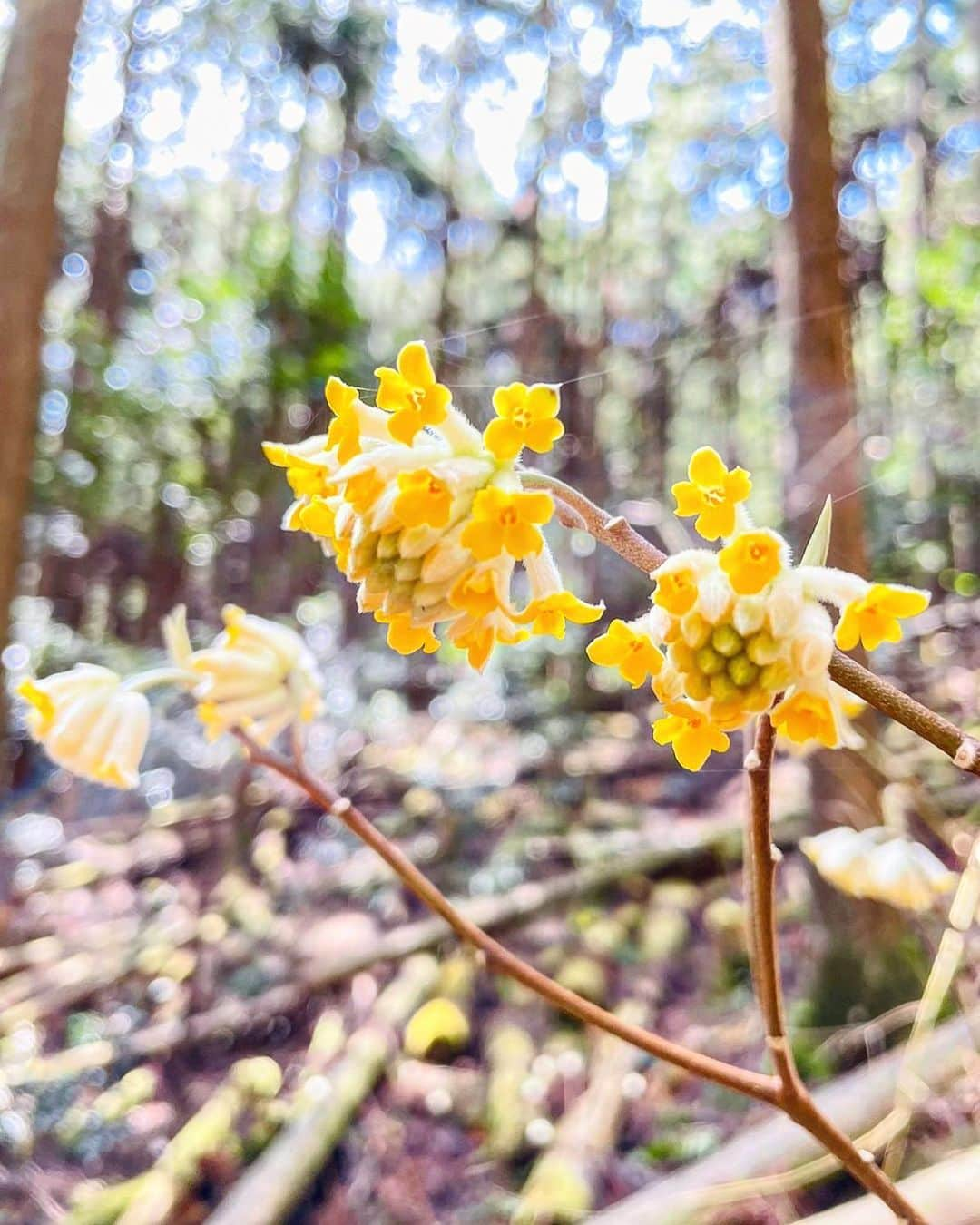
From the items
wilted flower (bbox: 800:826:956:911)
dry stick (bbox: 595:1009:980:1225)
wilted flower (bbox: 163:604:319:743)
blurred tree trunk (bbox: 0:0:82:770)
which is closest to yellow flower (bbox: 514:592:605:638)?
wilted flower (bbox: 163:604:319:743)

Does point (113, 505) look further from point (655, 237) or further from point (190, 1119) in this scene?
point (655, 237)

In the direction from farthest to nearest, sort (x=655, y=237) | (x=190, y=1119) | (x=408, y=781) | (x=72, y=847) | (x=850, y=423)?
(x=655, y=237)
(x=408, y=781)
(x=72, y=847)
(x=190, y=1119)
(x=850, y=423)

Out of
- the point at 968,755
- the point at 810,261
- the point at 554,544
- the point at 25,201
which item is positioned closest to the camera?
the point at 968,755

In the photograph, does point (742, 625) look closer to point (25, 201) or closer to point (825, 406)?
point (825, 406)

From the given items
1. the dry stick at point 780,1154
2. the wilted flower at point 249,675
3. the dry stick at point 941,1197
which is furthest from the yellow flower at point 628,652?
the dry stick at point 780,1154

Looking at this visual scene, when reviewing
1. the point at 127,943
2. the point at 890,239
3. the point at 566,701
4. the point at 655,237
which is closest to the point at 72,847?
the point at 127,943

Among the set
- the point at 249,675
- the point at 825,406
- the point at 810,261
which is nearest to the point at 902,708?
the point at 249,675
